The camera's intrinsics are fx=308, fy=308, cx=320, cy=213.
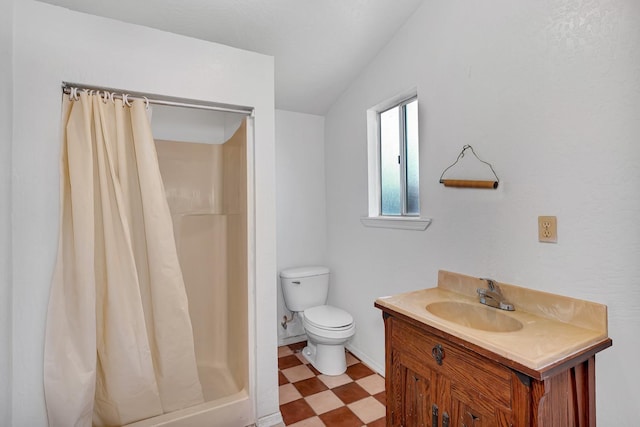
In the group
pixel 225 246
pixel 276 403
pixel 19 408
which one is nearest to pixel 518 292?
pixel 276 403

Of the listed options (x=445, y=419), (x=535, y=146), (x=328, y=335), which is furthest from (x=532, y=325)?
(x=328, y=335)

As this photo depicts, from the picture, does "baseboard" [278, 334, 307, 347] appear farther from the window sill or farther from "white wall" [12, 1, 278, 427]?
"white wall" [12, 1, 278, 427]

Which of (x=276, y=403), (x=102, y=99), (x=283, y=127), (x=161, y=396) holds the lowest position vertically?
(x=276, y=403)

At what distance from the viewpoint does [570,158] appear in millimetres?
1206

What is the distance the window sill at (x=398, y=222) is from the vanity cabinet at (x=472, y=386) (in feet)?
2.11

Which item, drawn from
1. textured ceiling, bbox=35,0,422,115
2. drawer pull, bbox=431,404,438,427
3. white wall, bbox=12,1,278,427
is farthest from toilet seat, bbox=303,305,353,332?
textured ceiling, bbox=35,0,422,115

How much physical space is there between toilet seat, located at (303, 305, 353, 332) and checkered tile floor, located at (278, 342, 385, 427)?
1.28 feet

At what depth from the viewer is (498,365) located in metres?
0.98

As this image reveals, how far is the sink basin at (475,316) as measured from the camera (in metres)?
1.31

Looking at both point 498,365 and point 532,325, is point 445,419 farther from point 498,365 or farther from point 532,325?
point 532,325

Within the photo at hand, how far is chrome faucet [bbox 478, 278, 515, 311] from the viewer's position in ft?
4.46

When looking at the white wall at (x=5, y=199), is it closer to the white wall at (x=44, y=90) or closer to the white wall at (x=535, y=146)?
the white wall at (x=44, y=90)

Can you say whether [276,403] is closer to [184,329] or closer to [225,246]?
[184,329]

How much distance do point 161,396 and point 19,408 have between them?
1.85 feet
